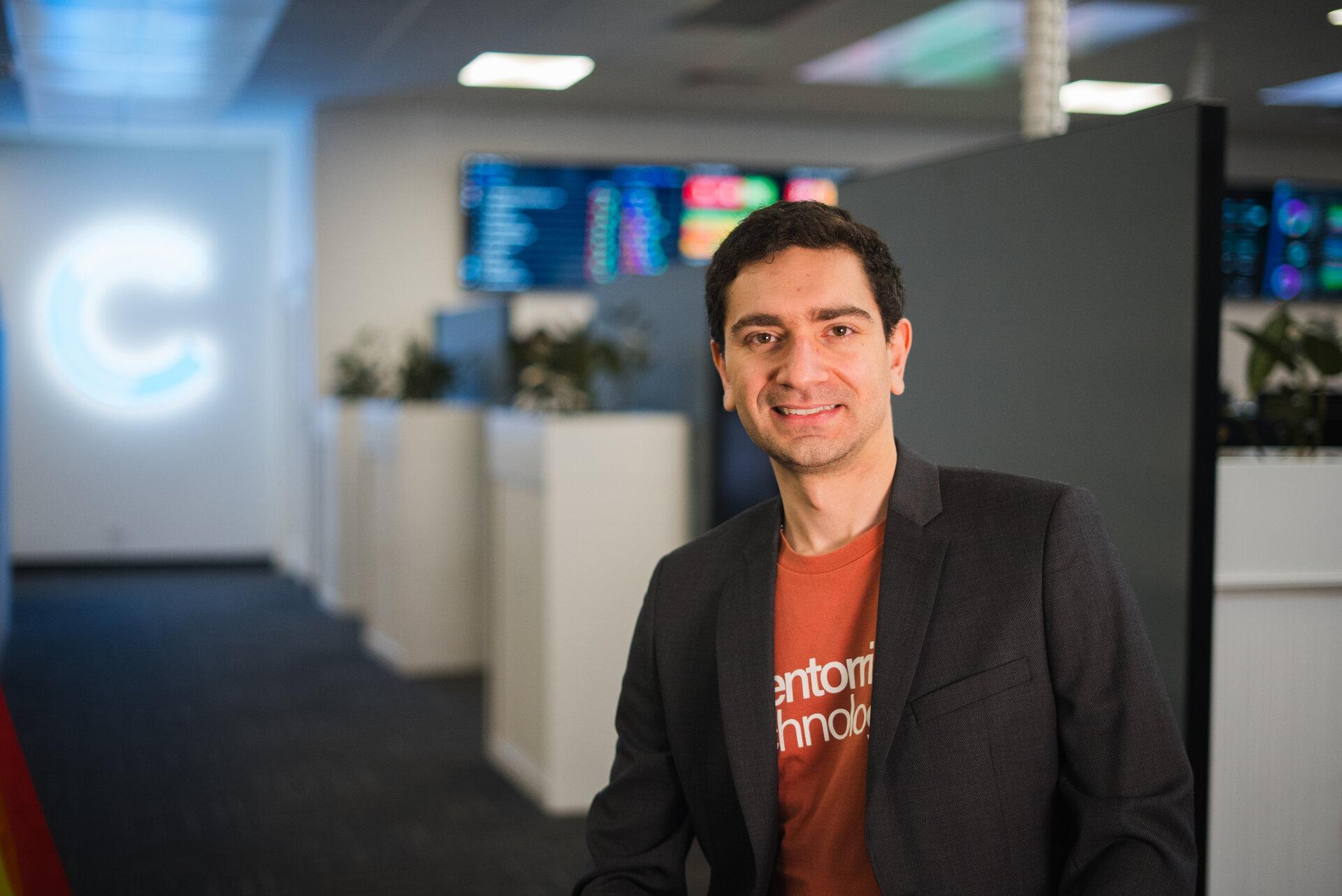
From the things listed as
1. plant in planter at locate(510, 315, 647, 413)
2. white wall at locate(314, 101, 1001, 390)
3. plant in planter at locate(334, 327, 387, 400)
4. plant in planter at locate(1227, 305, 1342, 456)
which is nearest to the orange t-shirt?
plant in planter at locate(1227, 305, 1342, 456)

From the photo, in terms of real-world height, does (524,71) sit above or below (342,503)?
above

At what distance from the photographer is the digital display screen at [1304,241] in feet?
22.9

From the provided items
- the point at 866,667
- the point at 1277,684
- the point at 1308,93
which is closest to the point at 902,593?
the point at 866,667

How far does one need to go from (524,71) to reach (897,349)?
589 cm

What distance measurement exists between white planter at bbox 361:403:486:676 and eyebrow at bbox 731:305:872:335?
4549 millimetres

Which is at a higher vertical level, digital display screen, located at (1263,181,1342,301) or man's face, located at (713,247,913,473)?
digital display screen, located at (1263,181,1342,301)

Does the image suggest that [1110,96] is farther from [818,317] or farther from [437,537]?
[818,317]

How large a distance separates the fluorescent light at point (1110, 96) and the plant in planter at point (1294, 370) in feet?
16.2

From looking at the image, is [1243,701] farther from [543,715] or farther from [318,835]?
[318,835]

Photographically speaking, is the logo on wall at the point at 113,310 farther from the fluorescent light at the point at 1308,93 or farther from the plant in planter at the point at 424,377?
the fluorescent light at the point at 1308,93

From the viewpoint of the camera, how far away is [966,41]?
20.5ft

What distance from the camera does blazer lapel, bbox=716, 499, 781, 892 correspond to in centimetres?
147

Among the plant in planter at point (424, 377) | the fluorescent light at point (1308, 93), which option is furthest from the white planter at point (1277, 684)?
the plant in planter at point (424, 377)

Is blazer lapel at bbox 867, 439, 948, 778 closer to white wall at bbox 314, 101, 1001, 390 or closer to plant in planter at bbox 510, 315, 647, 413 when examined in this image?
plant in planter at bbox 510, 315, 647, 413
